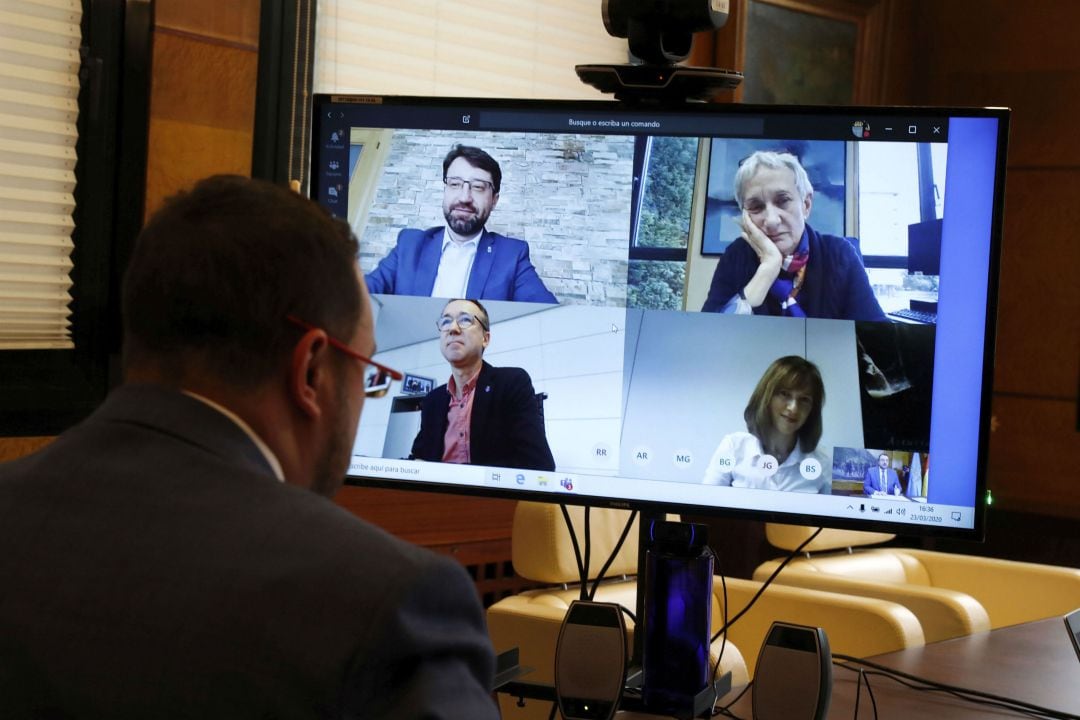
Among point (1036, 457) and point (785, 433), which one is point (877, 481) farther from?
point (1036, 457)

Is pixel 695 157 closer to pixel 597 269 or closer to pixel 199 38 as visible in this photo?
pixel 597 269

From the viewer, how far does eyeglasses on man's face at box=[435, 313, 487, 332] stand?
168cm

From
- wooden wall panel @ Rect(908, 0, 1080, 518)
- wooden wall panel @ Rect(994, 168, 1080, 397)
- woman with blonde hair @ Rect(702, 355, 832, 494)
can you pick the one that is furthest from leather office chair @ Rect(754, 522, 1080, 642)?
woman with blonde hair @ Rect(702, 355, 832, 494)

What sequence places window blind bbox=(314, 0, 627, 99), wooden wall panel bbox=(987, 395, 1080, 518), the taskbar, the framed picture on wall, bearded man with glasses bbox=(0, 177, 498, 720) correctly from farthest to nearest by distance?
wooden wall panel bbox=(987, 395, 1080, 518) < the framed picture on wall < window blind bbox=(314, 0, 627, 99) < the taskbar < bearded man with glasses bbox=(0, 177, 498, 720)

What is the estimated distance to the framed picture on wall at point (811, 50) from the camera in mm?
4336

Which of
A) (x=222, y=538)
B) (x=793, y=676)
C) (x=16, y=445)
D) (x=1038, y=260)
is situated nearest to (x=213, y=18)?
(x=16, y=445)

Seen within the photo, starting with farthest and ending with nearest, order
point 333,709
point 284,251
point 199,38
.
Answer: point 199,38 < point 284,251 < point 333,709

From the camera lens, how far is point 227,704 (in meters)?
0.78

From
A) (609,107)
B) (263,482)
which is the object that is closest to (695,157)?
(609,107)

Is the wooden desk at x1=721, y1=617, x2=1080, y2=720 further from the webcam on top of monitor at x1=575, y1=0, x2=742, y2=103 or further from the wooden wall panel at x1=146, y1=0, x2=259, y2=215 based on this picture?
the wooden wall panel at x1=146, y1=0, x2=259, y2=215

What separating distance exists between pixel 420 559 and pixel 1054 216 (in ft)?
14.1

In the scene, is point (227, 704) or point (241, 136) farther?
point (241, 136)

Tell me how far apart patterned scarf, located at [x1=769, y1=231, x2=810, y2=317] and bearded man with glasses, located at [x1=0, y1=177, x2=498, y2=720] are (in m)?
0.72

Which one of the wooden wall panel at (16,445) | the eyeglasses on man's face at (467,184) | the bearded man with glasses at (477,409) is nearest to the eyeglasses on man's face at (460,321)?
the bearded man with glasses at (477,409)
